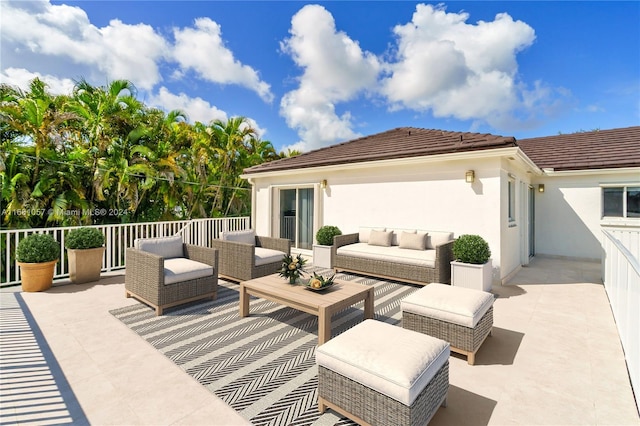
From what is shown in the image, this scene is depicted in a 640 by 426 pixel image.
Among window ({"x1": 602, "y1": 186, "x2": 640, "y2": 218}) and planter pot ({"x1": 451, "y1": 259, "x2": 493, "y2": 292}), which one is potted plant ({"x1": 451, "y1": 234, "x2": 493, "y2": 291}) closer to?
planter pot ({"x1": 451, "y1": 259, "x2": 493, "y2": 292})

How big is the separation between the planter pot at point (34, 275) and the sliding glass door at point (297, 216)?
6038 millimetres

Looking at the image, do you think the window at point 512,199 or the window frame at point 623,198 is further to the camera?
the window frame at point 623,198

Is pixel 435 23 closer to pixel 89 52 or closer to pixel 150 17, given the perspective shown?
pixel 150 17

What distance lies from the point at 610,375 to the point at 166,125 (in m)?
12.5

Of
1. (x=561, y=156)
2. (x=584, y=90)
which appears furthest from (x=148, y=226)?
(x=584, y=90)

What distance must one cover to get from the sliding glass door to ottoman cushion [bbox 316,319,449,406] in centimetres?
695

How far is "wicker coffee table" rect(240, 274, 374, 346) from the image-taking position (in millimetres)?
3373

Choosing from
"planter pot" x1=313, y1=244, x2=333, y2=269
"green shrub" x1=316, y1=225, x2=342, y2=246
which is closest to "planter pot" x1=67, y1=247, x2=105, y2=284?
"planter pot" x1=313, y1=244, x2=333, y2=269

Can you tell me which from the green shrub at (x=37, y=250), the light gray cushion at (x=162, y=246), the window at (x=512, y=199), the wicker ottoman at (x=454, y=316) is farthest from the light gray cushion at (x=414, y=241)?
the green shrub at (x=37, y=250)

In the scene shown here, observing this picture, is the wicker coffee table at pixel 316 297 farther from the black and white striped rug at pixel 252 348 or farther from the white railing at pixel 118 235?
the white railing at pixel 118 235

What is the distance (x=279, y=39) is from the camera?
422 inches

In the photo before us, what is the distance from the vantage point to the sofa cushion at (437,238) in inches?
259

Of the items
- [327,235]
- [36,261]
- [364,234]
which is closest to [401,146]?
[364,234]

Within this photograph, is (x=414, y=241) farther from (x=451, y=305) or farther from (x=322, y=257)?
(x=451, y=305)
